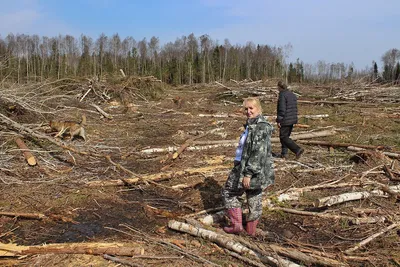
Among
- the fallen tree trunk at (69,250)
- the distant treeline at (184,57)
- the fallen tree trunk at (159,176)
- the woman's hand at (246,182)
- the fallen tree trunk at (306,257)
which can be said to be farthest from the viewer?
the distant treeline at (184,57)

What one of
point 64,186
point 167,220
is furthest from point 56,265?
point 64,186

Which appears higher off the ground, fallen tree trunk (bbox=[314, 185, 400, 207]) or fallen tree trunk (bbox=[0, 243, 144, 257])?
fallen tree trunk (bbox=[314, 185, 400, 207])

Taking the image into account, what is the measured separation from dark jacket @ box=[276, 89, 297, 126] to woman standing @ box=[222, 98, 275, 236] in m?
3.72

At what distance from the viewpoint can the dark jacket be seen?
7992mm

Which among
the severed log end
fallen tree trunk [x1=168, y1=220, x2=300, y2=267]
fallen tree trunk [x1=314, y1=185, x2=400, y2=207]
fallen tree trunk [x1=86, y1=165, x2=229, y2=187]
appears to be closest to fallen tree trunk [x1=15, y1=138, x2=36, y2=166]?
the severed log end

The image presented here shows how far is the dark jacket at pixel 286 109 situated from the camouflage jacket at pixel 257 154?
3762 millimetres

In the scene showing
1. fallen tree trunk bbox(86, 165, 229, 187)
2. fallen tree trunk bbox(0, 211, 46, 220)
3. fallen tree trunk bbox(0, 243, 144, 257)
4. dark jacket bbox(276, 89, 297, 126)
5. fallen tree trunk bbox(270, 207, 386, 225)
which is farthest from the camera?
dark jacket bbox(276, 89, 297, 126)

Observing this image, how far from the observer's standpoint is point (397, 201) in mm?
5691

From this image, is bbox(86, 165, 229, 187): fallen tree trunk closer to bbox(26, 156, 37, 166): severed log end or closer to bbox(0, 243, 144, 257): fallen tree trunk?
bbox(26, 156, 37, 166): severed log end

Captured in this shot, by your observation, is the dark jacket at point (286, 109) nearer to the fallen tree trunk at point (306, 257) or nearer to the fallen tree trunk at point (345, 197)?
the fallen tree trunk at point (345, 197)

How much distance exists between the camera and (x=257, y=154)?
4285mm

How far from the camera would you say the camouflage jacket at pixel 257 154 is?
4277 millimetres

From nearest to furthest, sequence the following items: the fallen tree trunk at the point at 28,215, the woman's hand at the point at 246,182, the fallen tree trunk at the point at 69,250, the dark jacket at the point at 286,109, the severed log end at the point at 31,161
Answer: the fallen tree trunk at the point at 69,250 → the woman's hand at the point at 246,182 → the fallen tree trunk at the point at 28,215 → the severed log end at the point at 31,161 → the dark jacket at the point at 286,109

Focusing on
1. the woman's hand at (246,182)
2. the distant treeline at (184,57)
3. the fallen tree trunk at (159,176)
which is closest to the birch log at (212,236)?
the woman's hand at (246,182)
